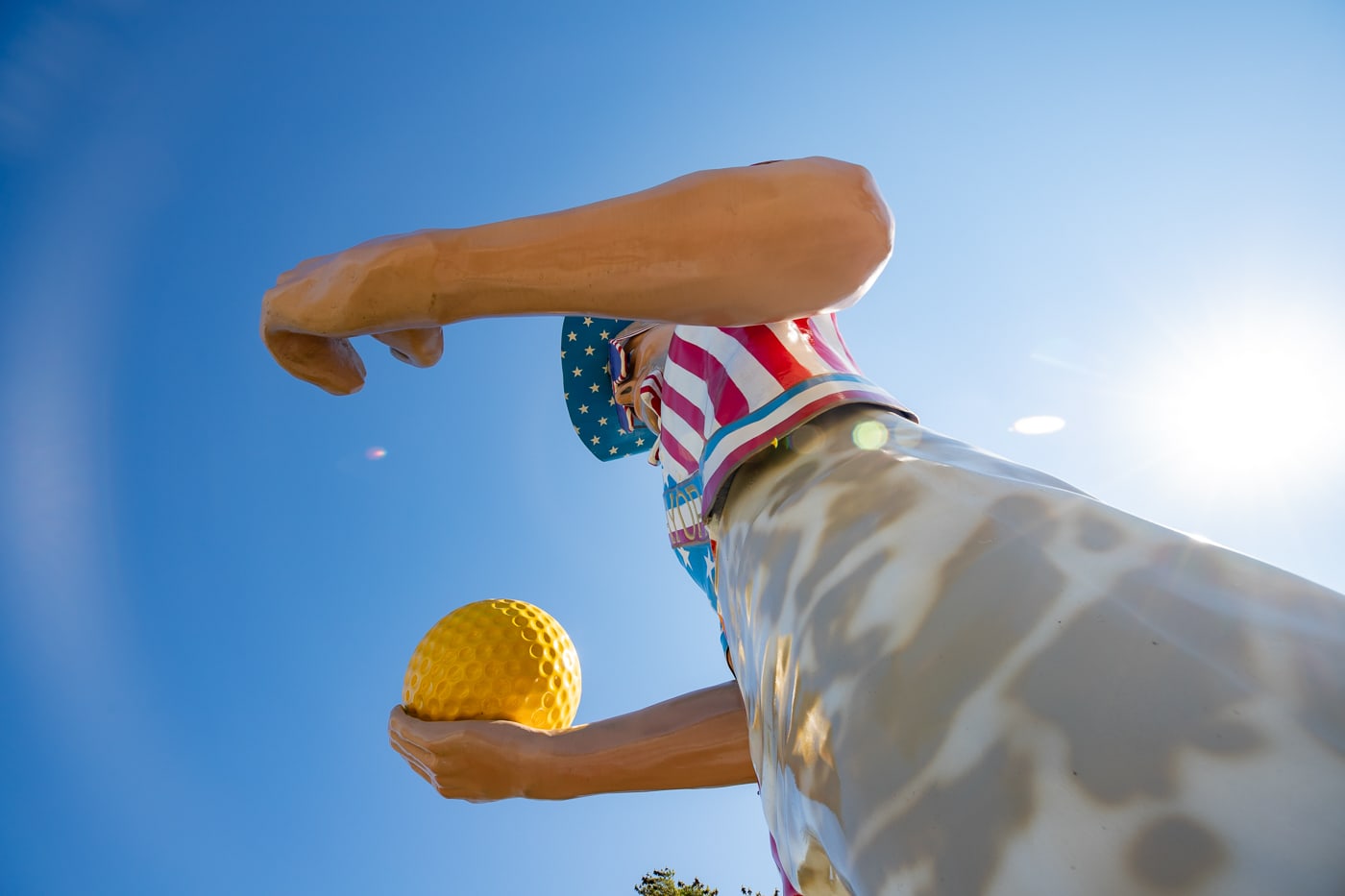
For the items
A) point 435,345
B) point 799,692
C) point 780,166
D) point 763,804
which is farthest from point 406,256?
point 763,804

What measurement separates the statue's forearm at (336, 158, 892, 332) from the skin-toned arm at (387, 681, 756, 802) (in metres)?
0.92

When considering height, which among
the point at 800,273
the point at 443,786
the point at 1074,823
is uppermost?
the point at 800,273

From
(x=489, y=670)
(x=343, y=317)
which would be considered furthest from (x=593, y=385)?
(x=343, y=317)

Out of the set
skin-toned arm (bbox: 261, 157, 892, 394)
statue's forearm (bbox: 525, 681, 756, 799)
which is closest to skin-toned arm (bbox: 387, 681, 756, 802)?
statue's forearm (bbox: 525, 681, 756, 799)

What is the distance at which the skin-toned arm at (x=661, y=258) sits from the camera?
101 cm

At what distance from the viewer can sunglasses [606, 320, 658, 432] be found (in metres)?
2.21

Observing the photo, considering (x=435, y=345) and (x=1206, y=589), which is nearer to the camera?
(x=1206, y=589)

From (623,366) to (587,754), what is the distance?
1.09 meters

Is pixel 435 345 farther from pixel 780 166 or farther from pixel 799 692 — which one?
pixel 799 692

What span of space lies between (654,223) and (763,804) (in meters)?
0.79

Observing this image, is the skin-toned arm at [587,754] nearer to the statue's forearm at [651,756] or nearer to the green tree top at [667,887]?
the statue's forearm at [651,756]

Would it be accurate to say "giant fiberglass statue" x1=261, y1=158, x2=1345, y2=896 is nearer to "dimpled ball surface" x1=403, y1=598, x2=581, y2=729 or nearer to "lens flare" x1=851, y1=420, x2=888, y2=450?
"lens flare" x1=851, y1=420, x2=888, y2=450

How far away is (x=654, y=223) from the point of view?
1013 mm

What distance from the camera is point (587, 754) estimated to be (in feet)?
5.29
